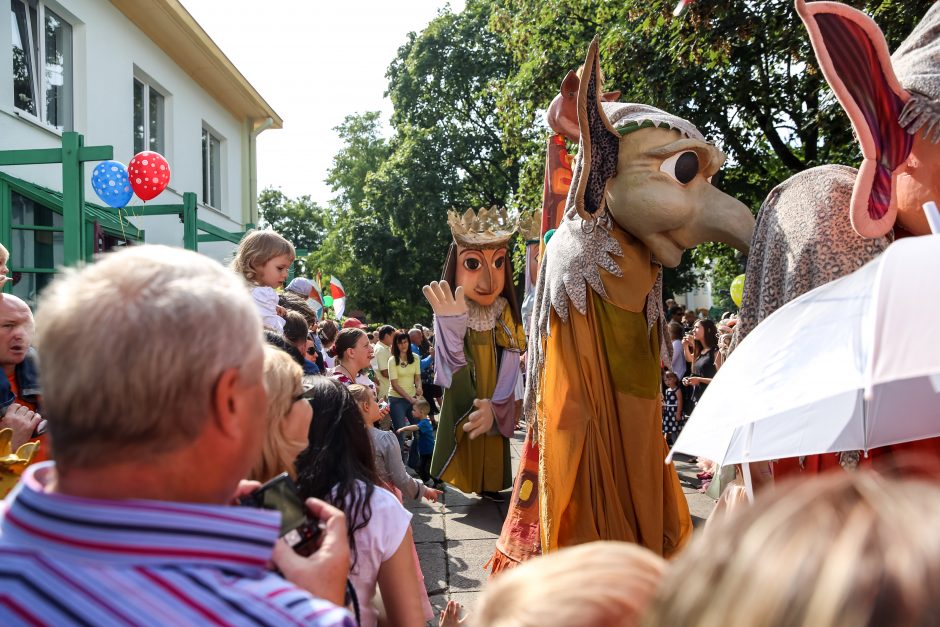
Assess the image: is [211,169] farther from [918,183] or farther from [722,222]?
[918,183]

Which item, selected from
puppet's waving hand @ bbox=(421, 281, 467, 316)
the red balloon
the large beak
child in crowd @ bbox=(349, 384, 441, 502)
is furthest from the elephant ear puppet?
the red balloon

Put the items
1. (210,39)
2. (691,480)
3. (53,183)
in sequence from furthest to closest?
(210,39), (53,183), (691,480)

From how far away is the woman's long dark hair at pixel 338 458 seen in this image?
1.95 meters

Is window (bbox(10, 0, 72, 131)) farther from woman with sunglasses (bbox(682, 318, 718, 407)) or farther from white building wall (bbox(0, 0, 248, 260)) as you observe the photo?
woman with sunglasses (bbox(682, 318, 718, 407))

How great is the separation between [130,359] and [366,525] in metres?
1.14

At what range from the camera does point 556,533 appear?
3.39 m

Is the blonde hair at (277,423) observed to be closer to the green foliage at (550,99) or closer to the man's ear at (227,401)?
the man's ear at (227,401)

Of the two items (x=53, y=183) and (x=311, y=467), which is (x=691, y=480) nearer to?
(x=311, y=467)

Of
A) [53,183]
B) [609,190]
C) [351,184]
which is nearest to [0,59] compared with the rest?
[53,183]

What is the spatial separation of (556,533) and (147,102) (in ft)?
33.0

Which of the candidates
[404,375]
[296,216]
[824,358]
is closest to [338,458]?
[824,358]

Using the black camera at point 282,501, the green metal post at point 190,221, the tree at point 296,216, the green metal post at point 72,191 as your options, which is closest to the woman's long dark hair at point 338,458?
the black camera at point 282,501

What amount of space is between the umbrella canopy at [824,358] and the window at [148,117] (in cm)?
1058

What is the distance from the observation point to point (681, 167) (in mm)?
3279
